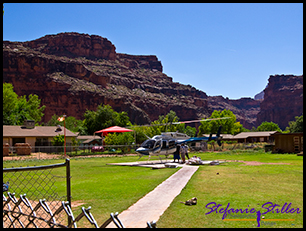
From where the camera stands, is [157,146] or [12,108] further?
[12,108]

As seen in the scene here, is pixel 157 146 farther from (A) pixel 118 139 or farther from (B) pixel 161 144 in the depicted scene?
(A) pixel 118 139

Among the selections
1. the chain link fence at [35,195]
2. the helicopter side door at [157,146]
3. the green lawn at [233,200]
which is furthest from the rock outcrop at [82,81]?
the green lawn at [233,200]

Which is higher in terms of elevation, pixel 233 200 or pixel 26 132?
pixel 26 132

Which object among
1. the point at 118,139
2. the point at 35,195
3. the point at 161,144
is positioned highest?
the point at 161,144

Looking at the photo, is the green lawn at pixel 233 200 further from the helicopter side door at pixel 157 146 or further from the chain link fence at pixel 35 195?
the helicopter side door at pixel 157 146

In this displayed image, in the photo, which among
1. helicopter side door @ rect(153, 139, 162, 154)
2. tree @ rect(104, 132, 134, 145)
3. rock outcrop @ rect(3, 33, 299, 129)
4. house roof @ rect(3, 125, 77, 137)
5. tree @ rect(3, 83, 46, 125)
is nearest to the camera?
helicopter side door @ rect(153, 139, 162, 154)

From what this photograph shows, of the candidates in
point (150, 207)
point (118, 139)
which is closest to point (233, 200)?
point (150, 207)

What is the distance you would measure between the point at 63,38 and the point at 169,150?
148405mm

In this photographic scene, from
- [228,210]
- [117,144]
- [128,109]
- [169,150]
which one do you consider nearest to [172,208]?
[228,210]

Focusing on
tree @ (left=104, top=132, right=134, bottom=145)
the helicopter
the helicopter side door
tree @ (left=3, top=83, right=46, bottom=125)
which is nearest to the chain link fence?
the helicopter

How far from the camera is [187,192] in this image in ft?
32.2

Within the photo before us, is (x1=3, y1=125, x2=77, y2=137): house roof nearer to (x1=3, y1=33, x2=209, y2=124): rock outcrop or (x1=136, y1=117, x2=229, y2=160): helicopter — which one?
(x1=136, y1=117, x2=229, y2=160): helicopter

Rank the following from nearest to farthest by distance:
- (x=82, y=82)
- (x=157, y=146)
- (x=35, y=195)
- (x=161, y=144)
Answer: (x=35, y=195)
(x=157, y=146)
(x=161, y=144)
(x=82, y=82)

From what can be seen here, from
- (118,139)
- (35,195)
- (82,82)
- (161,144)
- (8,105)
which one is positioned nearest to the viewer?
(35,195)
